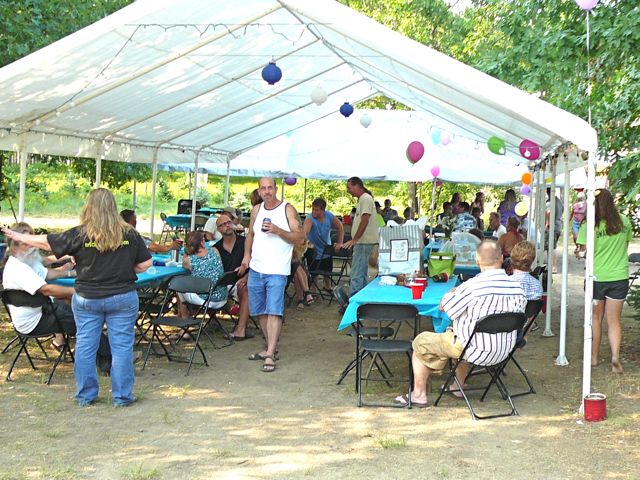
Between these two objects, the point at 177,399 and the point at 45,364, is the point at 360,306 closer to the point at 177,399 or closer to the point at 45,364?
the point at 177,399

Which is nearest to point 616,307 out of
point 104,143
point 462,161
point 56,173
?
point 104,143

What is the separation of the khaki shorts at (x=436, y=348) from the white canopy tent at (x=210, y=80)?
36.7 inches

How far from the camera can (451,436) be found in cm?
460

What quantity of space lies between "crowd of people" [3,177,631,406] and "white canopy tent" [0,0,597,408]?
0.81 meters

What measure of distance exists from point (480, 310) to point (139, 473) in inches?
87.5

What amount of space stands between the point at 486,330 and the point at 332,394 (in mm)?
1303

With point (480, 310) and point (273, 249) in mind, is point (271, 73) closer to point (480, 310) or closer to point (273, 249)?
point (273, 249)

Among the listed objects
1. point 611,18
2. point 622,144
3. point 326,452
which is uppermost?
point 611,18

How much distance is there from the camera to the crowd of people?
484 cm

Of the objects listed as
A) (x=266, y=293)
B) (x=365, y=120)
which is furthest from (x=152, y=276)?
(x=365, y=120)

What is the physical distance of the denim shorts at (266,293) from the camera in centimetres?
617

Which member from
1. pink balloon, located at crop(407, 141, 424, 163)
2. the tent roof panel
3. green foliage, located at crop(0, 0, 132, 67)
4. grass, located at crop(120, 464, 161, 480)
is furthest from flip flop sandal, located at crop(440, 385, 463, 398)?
pink balloon, located at crop(407, 141, 424, 163)

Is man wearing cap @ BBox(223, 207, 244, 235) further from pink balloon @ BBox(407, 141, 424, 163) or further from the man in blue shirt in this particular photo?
pink balloon @ BBox(407, 141, 424, 163)

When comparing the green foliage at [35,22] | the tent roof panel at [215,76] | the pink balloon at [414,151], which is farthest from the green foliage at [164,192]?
the green foliage at [35,22]
